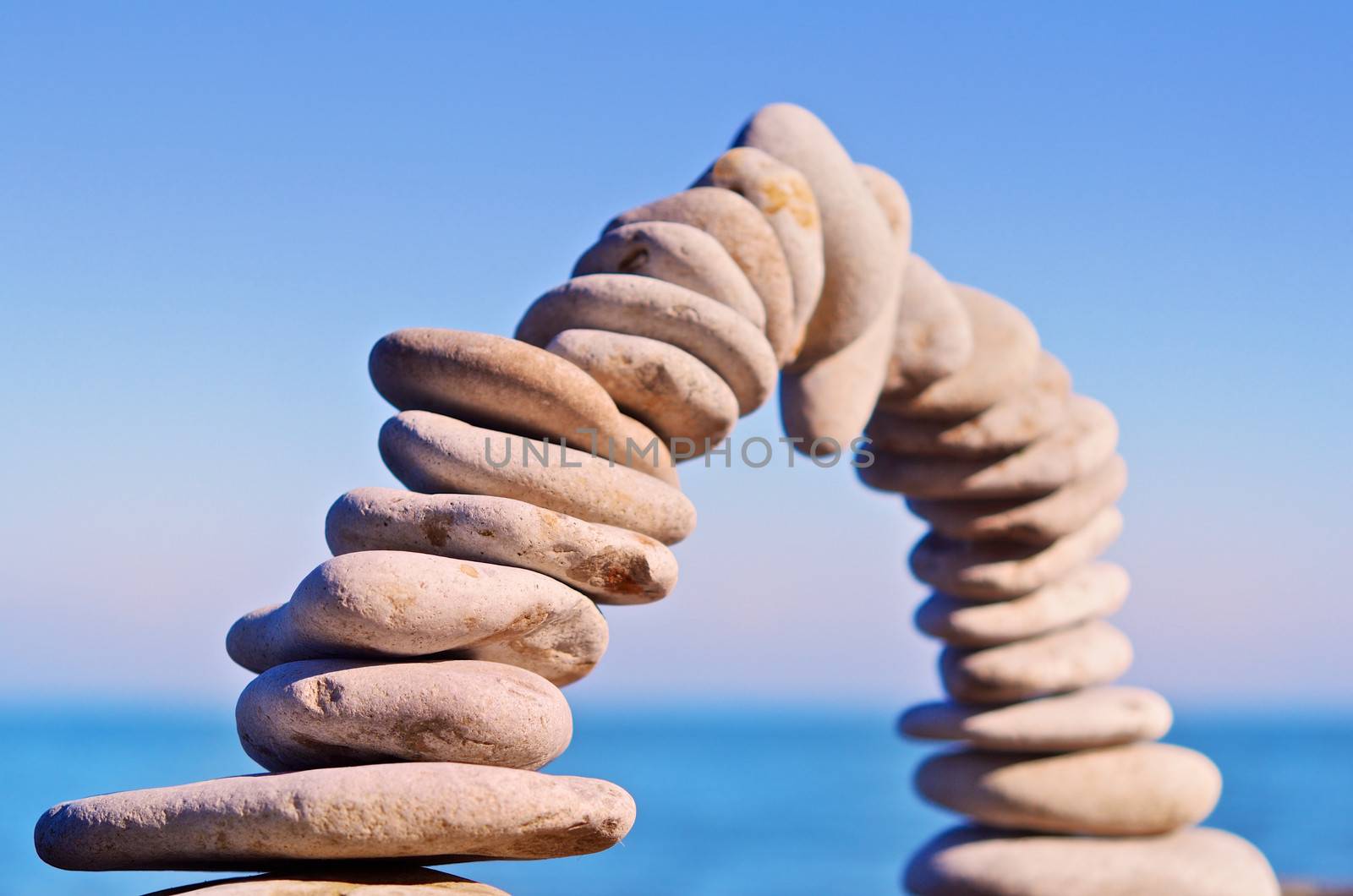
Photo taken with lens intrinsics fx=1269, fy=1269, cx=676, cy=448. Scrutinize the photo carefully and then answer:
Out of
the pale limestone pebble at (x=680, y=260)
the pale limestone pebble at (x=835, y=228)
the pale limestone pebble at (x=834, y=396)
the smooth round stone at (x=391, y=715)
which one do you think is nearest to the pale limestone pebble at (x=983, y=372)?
the pale limestone pebble at (x=834, y=396)

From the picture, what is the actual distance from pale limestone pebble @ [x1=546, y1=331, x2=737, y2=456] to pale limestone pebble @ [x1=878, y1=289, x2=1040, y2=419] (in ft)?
5.30

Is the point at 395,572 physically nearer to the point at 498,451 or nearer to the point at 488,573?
the point at 488,573

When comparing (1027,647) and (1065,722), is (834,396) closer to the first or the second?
(1027,647)

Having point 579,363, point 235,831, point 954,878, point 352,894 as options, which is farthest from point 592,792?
point 954,878

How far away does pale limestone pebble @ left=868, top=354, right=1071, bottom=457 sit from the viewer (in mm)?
4324

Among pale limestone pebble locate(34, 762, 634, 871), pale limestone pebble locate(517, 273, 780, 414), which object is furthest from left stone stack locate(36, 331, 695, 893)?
pale limestone pebble locate(517, 273, 780, 414)

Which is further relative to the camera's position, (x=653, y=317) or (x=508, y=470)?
(x=653, y=317)

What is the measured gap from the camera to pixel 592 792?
2062mm

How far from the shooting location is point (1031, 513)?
4430mm

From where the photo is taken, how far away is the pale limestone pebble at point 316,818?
190cm

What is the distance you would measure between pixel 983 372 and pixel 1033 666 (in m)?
1.02

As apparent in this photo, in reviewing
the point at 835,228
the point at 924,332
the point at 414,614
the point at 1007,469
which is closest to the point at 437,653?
the point at 414,614

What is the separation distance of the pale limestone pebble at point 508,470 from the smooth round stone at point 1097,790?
2.39 m

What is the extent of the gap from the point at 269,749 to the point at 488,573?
1.53ft
